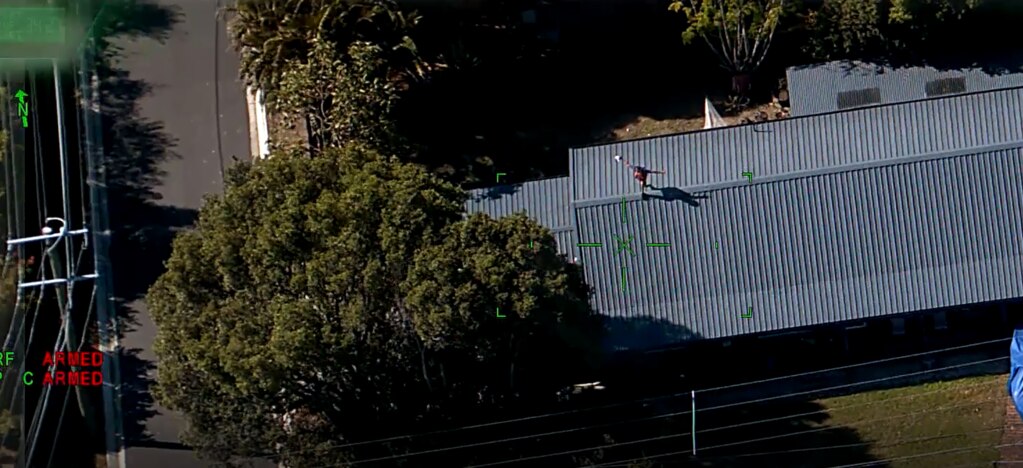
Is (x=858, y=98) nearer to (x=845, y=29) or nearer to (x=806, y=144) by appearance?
(x=845, y=29)

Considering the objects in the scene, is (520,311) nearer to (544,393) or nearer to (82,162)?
(544,393)

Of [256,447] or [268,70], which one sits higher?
[268,70]

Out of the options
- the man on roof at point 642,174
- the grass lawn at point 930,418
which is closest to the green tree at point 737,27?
the man on roof at point 642,174

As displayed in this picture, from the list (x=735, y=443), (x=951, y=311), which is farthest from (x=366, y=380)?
(x=951, y=311)

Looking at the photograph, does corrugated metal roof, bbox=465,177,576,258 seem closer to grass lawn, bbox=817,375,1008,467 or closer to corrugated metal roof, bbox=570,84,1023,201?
corrugated metal roof, bbox=570,84,1023,201

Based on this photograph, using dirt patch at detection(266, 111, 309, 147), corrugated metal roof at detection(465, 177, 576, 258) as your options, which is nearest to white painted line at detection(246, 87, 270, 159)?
dirt patch at detection(266, 111, 309, 147)

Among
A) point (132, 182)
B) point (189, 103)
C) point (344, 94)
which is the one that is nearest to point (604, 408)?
point (344, 94)

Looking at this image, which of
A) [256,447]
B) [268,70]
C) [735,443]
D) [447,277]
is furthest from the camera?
[268,70]
